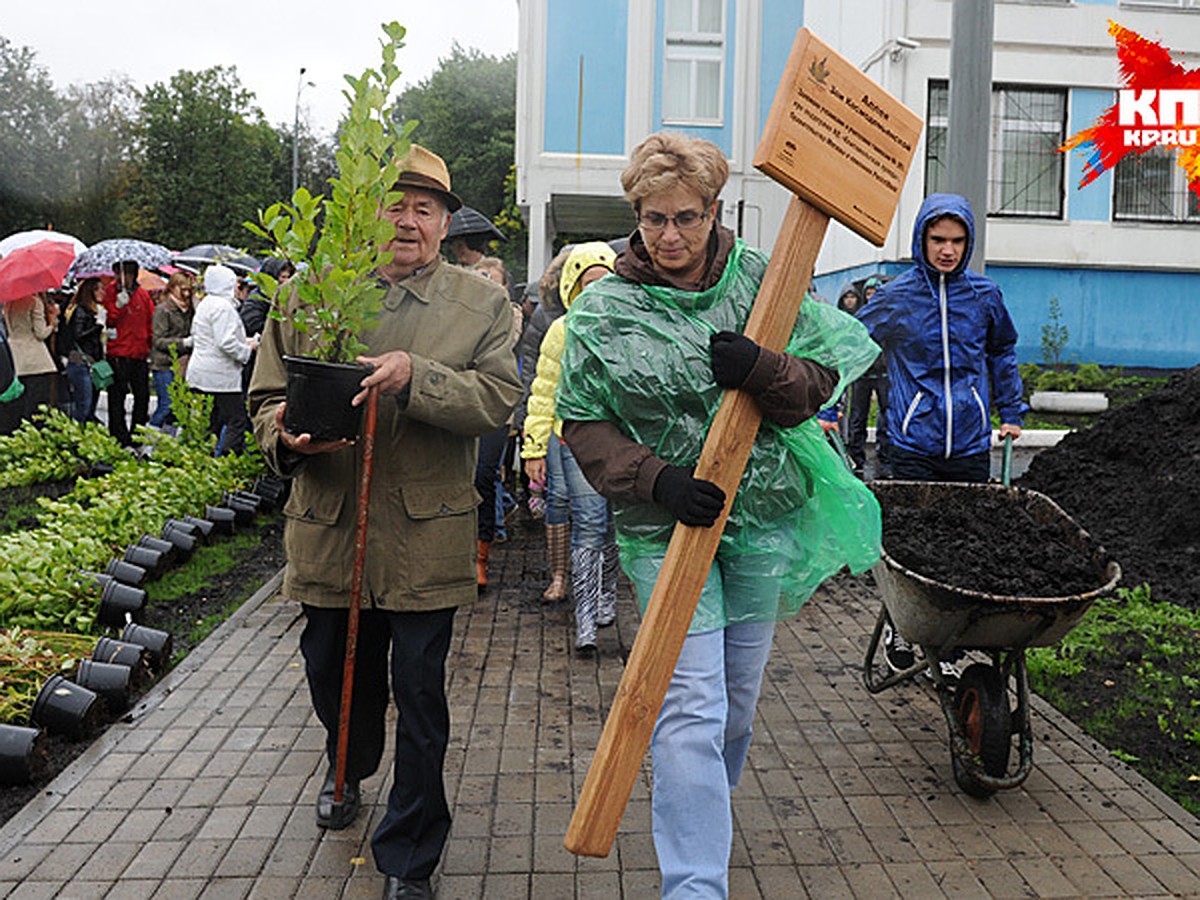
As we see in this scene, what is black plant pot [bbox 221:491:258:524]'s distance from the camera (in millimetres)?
9781

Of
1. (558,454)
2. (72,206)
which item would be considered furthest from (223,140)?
(558,454)

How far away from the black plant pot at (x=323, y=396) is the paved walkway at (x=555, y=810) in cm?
144

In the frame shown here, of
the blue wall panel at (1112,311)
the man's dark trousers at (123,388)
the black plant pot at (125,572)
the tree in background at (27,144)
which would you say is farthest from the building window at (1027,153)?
the tree in background at (27,144)

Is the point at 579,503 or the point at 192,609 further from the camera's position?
the point at 192,609

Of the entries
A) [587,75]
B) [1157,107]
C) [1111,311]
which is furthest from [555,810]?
[1111,311]

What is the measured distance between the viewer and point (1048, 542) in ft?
15.3

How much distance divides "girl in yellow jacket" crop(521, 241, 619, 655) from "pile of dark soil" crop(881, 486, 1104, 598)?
1.92m

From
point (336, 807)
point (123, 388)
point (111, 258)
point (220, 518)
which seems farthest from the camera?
point (123, 388)

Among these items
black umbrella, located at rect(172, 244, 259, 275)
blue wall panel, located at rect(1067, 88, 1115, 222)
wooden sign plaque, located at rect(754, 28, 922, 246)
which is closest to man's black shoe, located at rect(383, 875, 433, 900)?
wooden sign plaque, located at rect(754, 28, 922, 246)

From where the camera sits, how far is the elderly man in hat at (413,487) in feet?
11.7

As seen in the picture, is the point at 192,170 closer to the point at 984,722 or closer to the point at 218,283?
the point at 218,283

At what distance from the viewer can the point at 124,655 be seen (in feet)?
18.4

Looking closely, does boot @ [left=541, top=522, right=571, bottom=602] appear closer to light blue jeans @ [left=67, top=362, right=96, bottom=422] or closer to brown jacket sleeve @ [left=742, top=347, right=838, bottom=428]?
brown jacket sleeve @ [left=742, top=347, right=838, bottom=428]

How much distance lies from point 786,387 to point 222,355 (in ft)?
29.5
